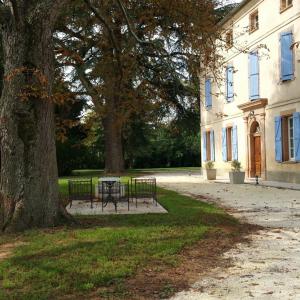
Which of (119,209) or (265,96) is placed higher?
(265,96)

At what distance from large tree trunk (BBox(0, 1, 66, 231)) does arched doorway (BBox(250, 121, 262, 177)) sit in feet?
57.2

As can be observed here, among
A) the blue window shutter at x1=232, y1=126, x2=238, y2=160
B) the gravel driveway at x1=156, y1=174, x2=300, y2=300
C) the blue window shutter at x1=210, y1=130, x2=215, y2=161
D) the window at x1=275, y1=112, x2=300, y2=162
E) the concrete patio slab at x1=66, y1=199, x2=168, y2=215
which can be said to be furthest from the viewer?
the blue window shutter at x1=210, y1=130, x2=215, y2=161

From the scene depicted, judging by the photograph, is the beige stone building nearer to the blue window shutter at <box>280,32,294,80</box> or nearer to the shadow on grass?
the blue window shutter at <box>280,32,294,80</box>

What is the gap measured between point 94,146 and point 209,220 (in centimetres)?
4103

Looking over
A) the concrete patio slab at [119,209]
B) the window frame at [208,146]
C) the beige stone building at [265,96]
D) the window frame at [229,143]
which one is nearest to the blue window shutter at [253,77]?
the beige stone building at [265,96]

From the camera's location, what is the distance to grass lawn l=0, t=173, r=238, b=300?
5578mm

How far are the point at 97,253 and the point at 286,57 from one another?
16677mm

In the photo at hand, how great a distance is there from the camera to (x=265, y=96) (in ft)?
79.8

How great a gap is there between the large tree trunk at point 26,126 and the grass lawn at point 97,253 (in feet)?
1.85

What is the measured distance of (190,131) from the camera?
116 ft

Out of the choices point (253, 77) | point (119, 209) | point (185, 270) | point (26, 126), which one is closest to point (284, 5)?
point (253, 77)

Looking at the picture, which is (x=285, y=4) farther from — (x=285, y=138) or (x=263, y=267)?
(x=263, y=267)

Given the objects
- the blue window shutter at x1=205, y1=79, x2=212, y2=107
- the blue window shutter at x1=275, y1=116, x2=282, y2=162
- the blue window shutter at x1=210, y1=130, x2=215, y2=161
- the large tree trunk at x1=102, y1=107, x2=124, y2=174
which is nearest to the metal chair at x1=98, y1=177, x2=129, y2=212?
the blue window shutter at x1=275, y1=116, x2=282, y2=162

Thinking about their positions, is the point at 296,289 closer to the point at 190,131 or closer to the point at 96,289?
the point at 96,289
